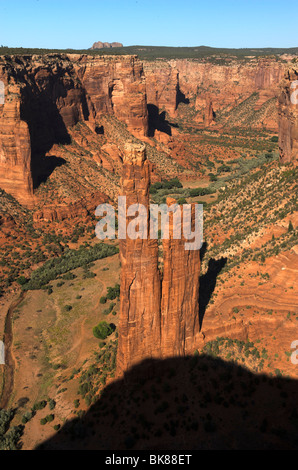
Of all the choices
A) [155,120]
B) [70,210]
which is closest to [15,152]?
[70,210]

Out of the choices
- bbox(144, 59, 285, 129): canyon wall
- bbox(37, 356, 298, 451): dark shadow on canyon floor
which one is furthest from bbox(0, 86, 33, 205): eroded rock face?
bbox(144, 59, 285, 129): canyon wall

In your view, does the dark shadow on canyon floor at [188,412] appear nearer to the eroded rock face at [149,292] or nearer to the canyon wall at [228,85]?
the eroded rock face at [149,292]

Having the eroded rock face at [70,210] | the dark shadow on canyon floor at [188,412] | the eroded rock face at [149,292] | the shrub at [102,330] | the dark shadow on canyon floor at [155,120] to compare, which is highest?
the dark shadow on canyon floor at [155,120]

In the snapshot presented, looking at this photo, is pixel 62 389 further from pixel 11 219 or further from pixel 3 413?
pixel 11 219

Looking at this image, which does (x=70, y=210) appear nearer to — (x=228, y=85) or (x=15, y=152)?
(x=15, y=152)

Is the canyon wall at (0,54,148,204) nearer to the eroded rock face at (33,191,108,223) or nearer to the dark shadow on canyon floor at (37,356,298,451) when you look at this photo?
the eroded rock face at (33,191,108,223)

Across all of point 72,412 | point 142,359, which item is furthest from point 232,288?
point 72,412

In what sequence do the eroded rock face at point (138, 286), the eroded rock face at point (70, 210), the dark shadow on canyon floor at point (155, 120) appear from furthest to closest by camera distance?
the dark shadow on canyon floor at point (155, 120), the eroded rock face at point (70, 210), the eroded rock face at point (138, 286)

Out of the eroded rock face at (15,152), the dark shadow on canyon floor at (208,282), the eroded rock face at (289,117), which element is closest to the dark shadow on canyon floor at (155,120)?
the eroded rock face at (15,152)
